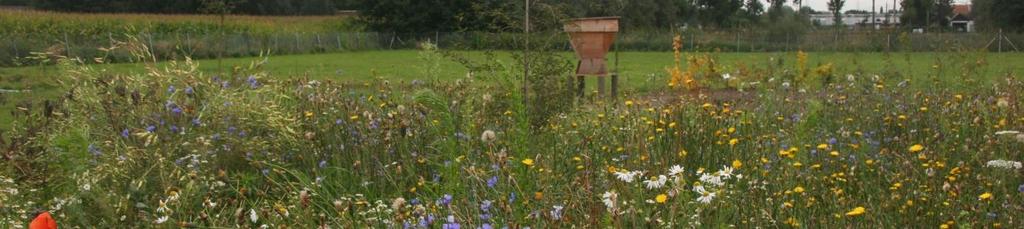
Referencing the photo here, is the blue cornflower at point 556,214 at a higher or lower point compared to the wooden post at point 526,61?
lower

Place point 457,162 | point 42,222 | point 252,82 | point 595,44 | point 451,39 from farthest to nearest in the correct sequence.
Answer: point 451,39 → point 595,44 → point 252,82 → point 457,162 → point 42,222

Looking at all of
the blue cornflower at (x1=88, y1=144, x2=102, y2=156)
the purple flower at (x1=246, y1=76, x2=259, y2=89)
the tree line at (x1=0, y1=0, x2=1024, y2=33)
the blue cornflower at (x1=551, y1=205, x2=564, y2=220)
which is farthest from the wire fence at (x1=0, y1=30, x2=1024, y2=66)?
the blue cornflower at (x1=551, y1=205, x2=564, y2=220)

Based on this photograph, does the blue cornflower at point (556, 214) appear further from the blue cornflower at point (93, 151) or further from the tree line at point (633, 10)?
the tree line at point (633, 10)

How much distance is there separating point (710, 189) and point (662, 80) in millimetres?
12487

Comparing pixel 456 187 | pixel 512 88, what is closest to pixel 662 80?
pixel 512 88

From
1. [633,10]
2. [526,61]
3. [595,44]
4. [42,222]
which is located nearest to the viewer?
[42,222]

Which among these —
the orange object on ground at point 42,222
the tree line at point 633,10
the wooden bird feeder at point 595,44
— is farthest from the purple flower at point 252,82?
the tree line at point 633,10

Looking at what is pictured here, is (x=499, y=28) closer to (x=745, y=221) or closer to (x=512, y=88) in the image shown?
(x=512, y=88)

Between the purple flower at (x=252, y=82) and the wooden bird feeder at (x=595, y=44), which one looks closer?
the purple flower at (x=252, y=82)

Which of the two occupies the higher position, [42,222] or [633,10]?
[633,10]

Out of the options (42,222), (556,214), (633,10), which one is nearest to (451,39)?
(633,10)

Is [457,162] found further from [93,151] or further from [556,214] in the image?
[93,151]

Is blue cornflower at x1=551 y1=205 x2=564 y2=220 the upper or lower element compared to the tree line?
lower

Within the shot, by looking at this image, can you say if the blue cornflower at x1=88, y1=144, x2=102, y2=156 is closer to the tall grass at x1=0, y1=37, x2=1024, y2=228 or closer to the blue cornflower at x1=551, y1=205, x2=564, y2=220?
the tall grass at x1=0, y1=37, x2=1024, y2=228
